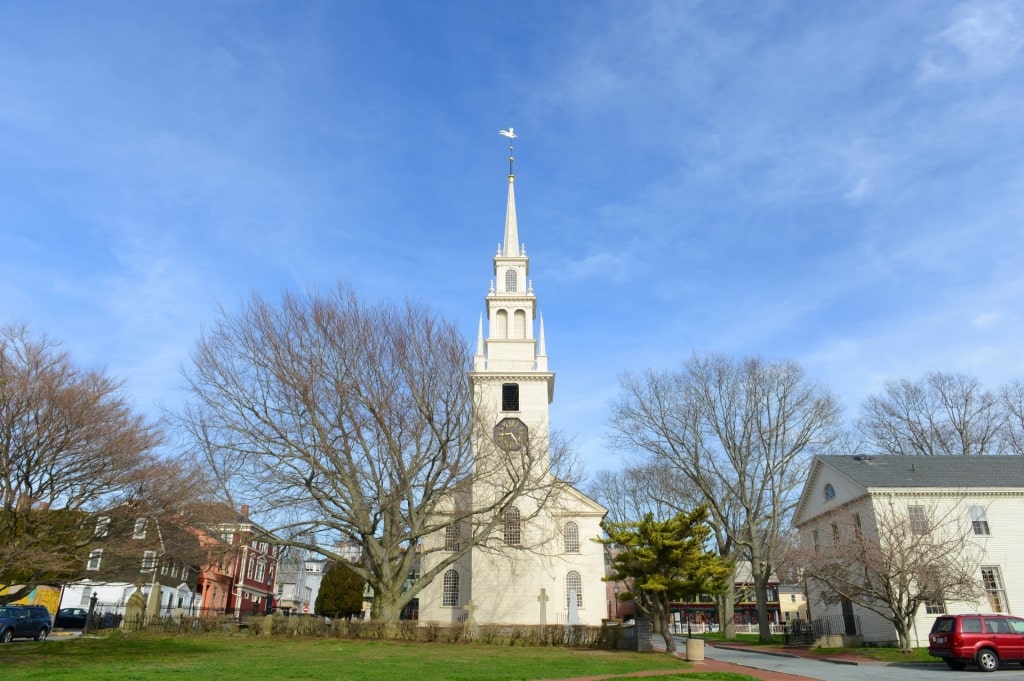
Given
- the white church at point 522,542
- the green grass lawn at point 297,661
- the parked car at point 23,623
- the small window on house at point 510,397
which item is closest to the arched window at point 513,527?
the white church at point 522,542

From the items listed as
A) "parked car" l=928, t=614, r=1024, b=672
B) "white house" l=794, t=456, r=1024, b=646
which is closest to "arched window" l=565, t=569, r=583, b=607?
"white house" l=794, t=456, r=1024, b=646

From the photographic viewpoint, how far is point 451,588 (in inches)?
1474

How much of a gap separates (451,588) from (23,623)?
19381 mm

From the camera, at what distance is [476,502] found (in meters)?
35.4

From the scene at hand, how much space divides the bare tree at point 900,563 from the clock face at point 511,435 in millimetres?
12171

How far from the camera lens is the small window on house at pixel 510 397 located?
1560 inches

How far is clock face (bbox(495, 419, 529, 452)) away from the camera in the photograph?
29.8 m

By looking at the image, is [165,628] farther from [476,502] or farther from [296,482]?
[476,502]

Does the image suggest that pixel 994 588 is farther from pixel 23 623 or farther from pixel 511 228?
pixel 23 623

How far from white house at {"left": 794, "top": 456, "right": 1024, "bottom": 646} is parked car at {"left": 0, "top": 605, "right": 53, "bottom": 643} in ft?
102

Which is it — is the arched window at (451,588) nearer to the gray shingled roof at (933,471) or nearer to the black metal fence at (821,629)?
the black metal fence at (821,629)

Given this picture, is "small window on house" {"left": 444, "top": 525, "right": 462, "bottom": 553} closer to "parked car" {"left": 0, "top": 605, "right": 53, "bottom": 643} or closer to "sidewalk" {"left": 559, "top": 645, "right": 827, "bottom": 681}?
"sidewalk" {"left": 559, "top": 645, "right": 827, "bottom": 681}

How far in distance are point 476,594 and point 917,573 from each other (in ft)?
68.3

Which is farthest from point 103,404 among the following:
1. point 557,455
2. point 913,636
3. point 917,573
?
point 913,636
